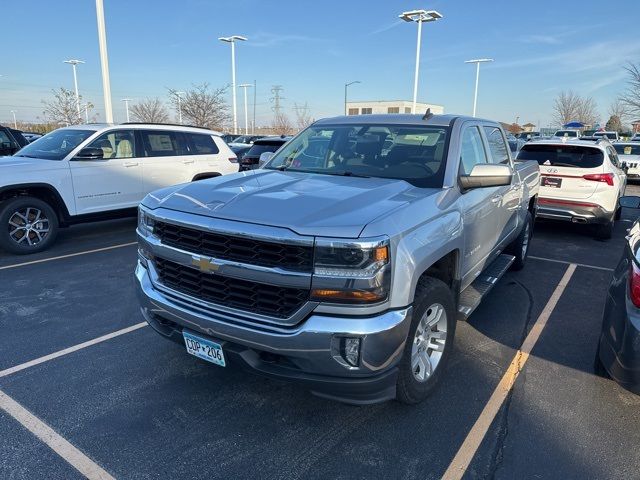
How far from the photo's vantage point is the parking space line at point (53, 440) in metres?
2.55

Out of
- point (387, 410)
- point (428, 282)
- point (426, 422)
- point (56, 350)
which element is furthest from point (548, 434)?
point (56, 350)

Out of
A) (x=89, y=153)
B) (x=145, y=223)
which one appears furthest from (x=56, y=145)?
(x=145, y=223)

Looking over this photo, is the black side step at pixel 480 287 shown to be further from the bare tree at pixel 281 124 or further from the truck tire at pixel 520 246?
the bare tree at pixel 281 124

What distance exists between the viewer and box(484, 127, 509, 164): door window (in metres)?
4.85

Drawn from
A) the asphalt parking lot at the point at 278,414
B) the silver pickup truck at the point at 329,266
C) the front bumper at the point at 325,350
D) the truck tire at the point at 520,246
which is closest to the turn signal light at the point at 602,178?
the truck tire at the point at 520,246

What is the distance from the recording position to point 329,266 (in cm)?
244

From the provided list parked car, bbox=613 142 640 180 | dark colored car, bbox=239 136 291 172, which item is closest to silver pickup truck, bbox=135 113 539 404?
dark colored car, bbox=239 136 291 172

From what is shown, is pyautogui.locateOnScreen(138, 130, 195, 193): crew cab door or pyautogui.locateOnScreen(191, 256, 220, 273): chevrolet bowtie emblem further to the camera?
pyautogui.locateOnScreen(138, 130, 195, 193): crew cab door

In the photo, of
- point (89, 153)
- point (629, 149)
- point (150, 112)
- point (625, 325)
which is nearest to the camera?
point (625, 325)

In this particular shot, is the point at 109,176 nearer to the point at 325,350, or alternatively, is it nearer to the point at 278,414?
the point at 278,414

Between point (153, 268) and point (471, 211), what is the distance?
2.48 metres

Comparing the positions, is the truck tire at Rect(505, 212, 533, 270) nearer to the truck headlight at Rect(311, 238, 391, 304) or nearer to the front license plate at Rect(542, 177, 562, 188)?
the front license plate at Rect(542, 177, 562, 188)

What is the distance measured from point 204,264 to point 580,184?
7547 millimetres

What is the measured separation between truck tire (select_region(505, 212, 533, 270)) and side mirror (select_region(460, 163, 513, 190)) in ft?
8.67
